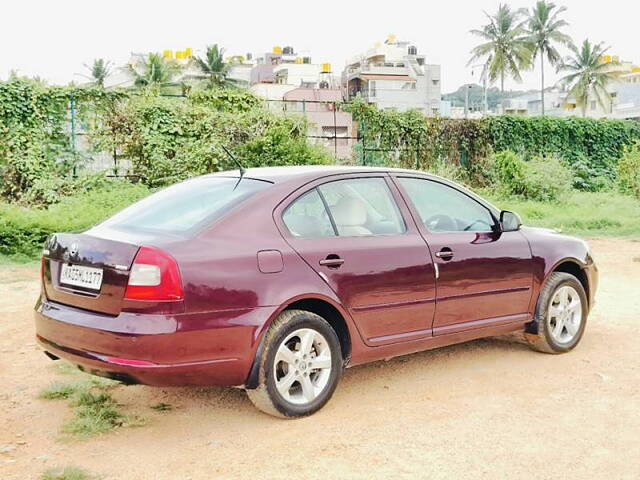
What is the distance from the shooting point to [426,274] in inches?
213

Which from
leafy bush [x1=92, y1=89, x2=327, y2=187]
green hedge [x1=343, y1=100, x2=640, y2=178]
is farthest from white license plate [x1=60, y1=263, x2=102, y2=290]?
green hedge [x1=343, y1=100, x2=640, y2=178]

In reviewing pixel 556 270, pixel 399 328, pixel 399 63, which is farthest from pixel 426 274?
pixel 399 63

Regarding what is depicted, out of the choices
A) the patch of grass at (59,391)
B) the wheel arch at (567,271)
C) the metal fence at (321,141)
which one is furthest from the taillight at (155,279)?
the metal fence at (321,141)

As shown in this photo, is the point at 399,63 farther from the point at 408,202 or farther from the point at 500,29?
the point at 408,202

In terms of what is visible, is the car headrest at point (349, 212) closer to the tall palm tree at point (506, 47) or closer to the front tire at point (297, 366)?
the front tire at point (297, 366)

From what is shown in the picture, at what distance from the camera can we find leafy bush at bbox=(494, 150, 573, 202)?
22.3m

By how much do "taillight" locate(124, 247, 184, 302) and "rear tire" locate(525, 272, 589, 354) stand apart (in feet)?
10.6

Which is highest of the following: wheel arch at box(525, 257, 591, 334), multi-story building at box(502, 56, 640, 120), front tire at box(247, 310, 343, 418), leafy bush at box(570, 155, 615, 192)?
multi-story building at box(502, 56, 640, 120)

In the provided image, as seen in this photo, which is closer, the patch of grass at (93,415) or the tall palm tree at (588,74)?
the patch of grass at (93,415)

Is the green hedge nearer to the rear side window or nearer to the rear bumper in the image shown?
the rear side window

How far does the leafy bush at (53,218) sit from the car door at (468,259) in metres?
6.78

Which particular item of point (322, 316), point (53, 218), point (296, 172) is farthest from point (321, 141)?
point (322, 316)

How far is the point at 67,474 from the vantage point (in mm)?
3914

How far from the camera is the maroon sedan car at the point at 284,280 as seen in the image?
432cm
